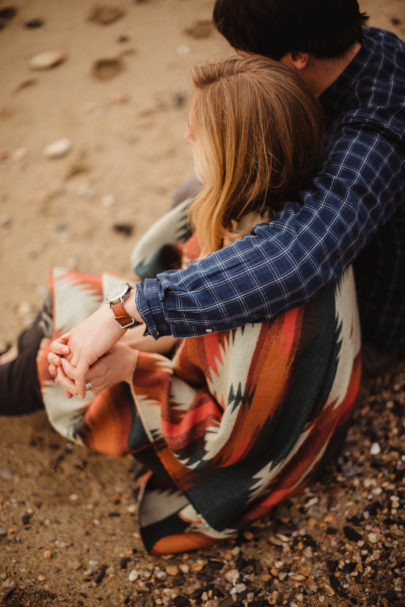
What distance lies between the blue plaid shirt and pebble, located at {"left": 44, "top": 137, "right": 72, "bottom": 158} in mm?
2492

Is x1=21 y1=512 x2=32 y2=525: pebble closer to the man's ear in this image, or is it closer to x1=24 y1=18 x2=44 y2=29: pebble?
the man's ear

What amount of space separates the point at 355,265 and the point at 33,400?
157cm

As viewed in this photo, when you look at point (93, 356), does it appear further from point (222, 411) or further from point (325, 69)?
point (325, 69)

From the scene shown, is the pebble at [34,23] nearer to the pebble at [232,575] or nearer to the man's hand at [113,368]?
the man's hand at [113,368]

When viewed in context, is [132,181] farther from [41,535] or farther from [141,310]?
[41,535]

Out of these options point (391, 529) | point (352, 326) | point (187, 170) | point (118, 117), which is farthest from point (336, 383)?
point (118, 117)

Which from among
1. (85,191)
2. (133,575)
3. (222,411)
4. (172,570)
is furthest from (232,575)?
(85,191)

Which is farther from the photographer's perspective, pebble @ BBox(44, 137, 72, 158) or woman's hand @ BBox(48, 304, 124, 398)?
pebble @ BBox(44, 137, 72, 158)

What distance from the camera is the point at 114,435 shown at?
167 cm

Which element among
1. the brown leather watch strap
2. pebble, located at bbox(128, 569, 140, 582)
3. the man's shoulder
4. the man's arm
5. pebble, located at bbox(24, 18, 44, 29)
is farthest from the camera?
pebble, located at bbox(24, 18, 44, 29)

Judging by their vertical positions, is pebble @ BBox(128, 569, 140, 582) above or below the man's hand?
below

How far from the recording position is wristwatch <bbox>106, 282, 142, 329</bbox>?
4.66 ft

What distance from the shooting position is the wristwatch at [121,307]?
142cm

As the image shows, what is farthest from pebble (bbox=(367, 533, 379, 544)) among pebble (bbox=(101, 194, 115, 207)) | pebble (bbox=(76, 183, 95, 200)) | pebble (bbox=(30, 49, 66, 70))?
pebble (bbox=(30, 49, 66, 70))
